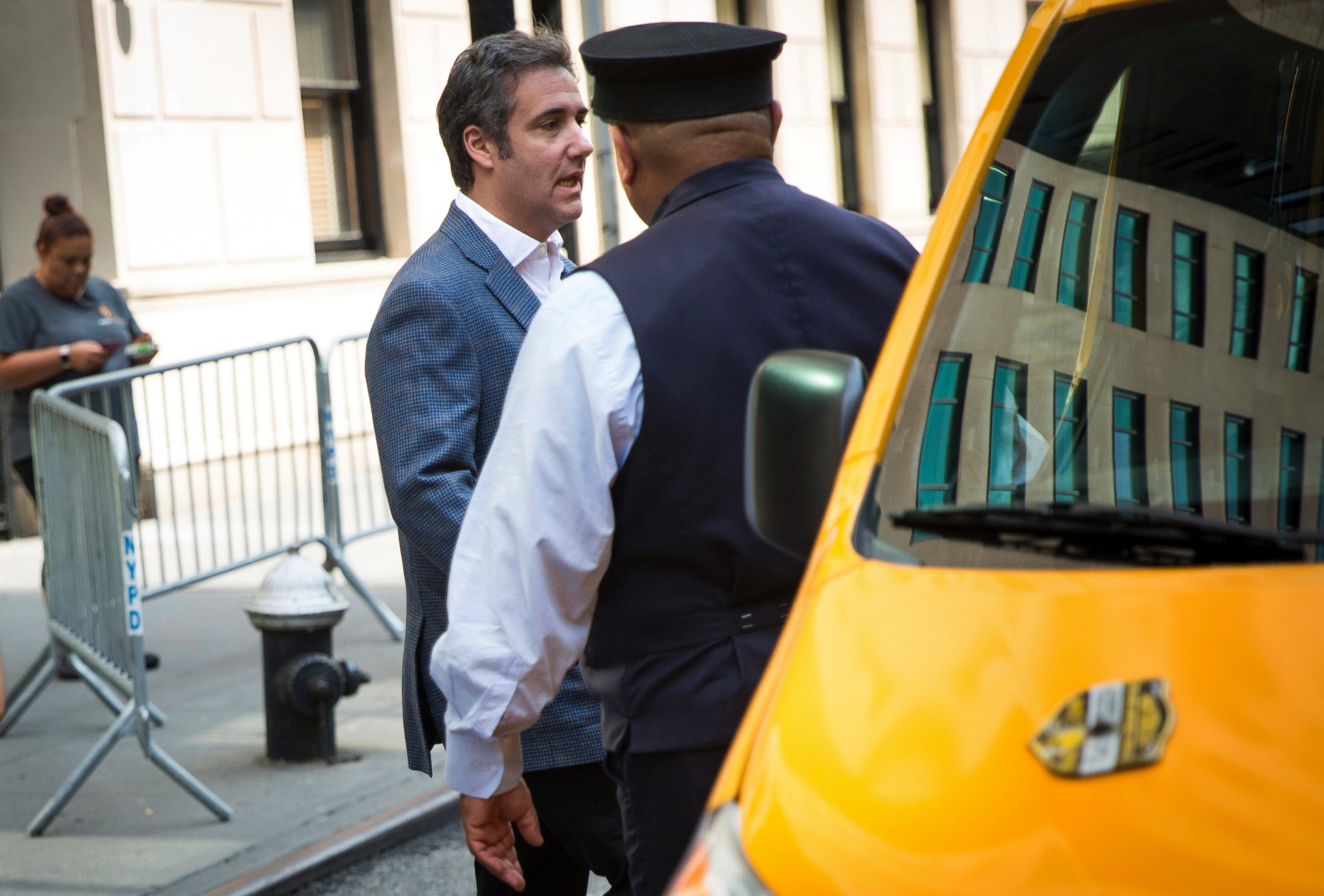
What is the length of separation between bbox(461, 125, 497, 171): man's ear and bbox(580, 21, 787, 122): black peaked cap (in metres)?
0.74

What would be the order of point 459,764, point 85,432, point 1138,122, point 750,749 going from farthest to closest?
point 85,432
point 459,764
point 1138,122
point 750,749

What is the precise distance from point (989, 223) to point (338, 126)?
447 inches

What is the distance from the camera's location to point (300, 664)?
5.52 m

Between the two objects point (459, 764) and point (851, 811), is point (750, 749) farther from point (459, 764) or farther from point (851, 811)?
point (459, 764)

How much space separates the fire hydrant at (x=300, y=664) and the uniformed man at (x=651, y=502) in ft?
10.7

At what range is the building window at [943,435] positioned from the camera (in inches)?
74.7

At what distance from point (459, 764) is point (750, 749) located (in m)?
0.85

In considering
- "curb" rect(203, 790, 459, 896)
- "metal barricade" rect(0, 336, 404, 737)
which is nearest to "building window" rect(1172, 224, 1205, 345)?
"curb" rect(203, 790, 459, 896)

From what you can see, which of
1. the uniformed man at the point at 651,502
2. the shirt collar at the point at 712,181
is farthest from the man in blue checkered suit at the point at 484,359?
the shirt collar at the point at 712,181

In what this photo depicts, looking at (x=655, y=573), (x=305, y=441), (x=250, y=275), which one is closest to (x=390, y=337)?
(x=655, y=573)

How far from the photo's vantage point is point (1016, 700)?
1.46 metres

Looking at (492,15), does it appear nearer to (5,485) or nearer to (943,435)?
(943,435)

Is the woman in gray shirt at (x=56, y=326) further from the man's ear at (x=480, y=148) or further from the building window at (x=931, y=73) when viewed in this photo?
the building window at (x=931, y=73)

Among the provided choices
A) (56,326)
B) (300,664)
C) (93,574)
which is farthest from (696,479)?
(56,326)
